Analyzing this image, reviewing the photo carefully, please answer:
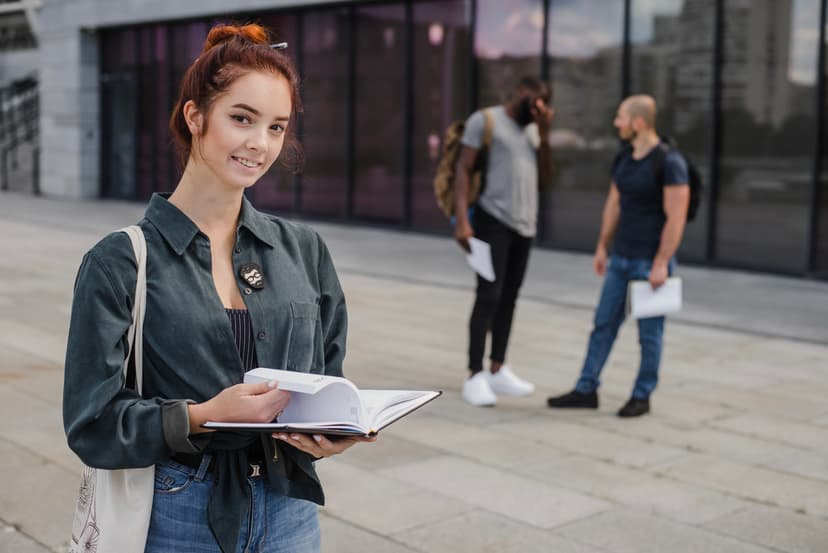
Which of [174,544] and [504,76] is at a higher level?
[504,76]

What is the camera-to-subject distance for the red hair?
2109 mm

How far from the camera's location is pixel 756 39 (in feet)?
42.3

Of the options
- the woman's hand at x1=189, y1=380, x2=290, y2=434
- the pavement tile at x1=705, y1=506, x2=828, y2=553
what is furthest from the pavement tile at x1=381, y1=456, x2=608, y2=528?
the woman's hand at x1=189, y1=380, x2=290, y2=434

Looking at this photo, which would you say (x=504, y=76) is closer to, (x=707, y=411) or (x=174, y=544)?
(x=707, y=411)

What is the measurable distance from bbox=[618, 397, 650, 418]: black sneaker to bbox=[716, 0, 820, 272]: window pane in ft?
22.7

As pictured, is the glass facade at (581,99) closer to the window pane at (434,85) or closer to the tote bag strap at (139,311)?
the window pane at (434,85)

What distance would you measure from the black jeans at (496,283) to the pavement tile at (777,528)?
227 cm

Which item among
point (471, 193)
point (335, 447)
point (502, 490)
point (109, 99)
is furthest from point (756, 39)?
point (109, 99)

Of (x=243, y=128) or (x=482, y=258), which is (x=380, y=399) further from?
(x=482, y=258)

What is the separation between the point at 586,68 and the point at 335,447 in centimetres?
1327

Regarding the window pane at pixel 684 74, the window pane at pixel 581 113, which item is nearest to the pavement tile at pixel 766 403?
the window pane at pixel 684 74

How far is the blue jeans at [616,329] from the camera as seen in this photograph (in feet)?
21.2

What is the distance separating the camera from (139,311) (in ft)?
6.73

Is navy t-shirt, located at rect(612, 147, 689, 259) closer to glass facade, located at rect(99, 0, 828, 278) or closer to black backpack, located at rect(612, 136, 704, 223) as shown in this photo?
black backpack, located at rect(612, 136, 704, 223)
